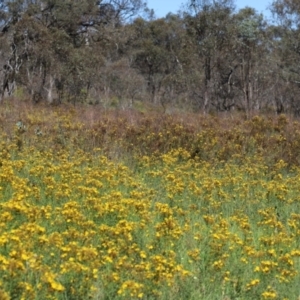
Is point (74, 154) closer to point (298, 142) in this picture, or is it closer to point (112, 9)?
point (298, 142)

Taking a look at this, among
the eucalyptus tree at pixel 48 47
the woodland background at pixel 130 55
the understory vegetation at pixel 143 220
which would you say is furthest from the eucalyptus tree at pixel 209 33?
the understory vegetation at pixel 143 220

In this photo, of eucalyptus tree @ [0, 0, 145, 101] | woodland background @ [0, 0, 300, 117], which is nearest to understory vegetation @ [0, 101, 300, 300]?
woodland background @ [0, 0, 300, 117]

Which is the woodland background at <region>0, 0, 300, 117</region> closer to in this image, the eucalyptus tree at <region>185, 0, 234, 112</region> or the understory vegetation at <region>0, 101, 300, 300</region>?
Result: the eucalyptus tree at <region>185, 0, 234, 112</region>

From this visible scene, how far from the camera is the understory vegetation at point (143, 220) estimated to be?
11.1ft

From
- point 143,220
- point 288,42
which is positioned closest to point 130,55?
point 288,42

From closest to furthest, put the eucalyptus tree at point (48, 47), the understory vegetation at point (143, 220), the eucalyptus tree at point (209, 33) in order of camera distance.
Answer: the understory vegetation at point (143, 220), the eucalyptus tree at point (48, 47), the eucalyptus tree at point (209, 33)

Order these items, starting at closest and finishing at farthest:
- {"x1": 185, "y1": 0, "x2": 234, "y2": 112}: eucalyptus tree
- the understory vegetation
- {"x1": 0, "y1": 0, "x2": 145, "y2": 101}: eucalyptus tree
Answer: the understory vegetation, {"x1": 0, "y1": 0, "x2": 145, "y2": 101}: eucalyptus tree, {"x1": 185, "y1": 0, "x2": 234, "y2": 112}: eucalyptus tree

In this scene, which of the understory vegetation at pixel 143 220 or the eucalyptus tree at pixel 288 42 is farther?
the eucalyptus tree at pixel 288 42

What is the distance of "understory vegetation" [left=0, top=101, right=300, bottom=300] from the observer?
339cm

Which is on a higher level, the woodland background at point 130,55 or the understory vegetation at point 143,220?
the woodland background at point 130,55

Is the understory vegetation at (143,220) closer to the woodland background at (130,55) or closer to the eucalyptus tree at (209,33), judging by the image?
the woodland background at (130,55)

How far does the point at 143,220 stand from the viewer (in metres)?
4.65

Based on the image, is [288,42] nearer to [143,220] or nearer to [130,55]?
[130,55]

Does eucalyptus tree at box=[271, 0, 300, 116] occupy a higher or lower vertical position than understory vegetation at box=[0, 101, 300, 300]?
higher
